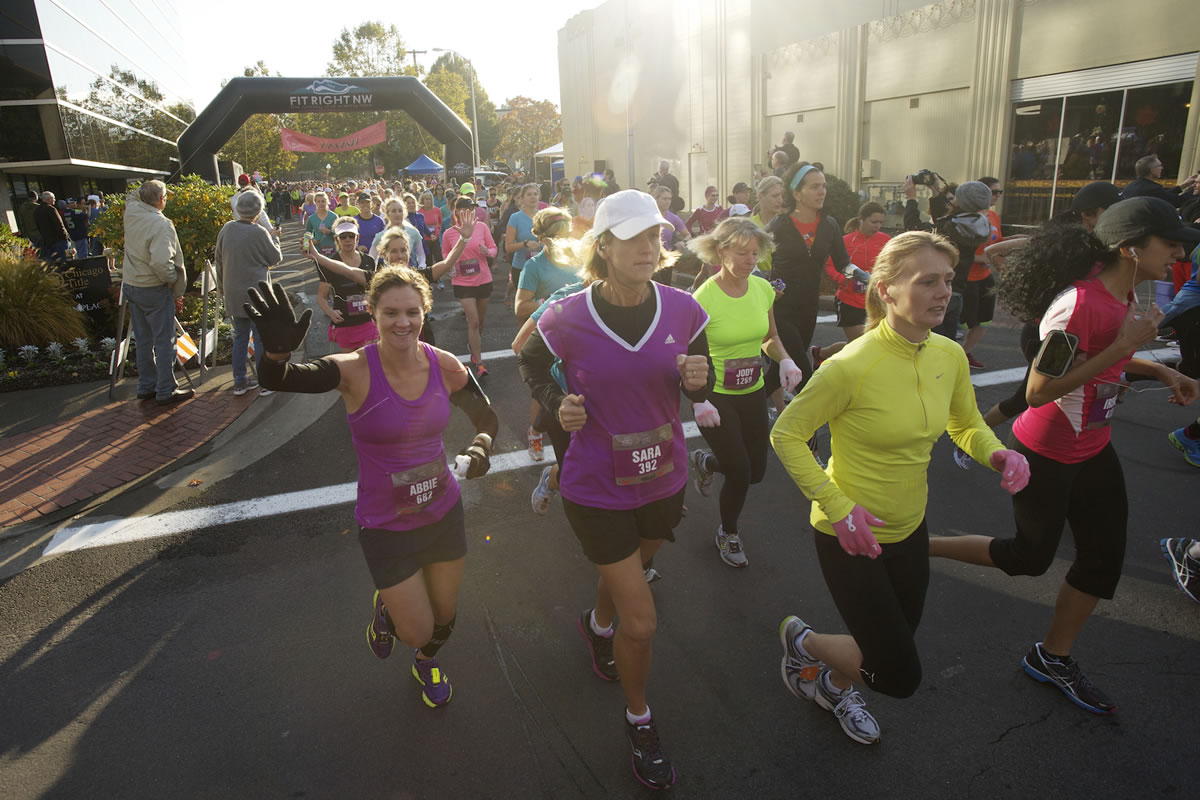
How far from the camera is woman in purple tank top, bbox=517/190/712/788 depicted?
2.82m

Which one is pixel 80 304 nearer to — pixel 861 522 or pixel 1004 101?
pixel 861 522

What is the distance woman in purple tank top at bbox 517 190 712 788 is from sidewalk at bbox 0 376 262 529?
478 centimetres

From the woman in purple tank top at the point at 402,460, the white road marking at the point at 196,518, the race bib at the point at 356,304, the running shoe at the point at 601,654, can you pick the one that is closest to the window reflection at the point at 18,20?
the race bib at the point at 356,304

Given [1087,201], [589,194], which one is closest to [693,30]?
[589,194]

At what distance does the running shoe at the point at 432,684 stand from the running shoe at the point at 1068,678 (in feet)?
8.83

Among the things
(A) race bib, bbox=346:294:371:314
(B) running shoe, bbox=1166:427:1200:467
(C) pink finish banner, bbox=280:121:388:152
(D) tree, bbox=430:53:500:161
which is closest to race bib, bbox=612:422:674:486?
(A) race bib, bbox=346:294:371:314

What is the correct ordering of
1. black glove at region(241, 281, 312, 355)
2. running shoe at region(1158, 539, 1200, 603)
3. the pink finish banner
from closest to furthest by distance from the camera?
black glove at region(241, 281, 312, 355)
running shoe at region(1158, 539, 1200, 603)
the pink finish banner

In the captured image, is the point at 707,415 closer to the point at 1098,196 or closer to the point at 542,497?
the point at 542,497

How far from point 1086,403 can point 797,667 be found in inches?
65.0

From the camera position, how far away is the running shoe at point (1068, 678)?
3.14m

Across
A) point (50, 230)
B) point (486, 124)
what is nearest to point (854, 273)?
point (50, 230)

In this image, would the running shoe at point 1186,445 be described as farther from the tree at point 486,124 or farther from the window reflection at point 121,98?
the tree at point 486,124

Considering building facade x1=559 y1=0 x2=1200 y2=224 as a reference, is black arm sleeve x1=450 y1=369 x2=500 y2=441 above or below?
below

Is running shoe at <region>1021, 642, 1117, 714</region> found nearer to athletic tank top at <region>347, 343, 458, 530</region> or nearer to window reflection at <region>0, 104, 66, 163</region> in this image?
athletic tank top at <region>347, 343, 458, 530</region>
